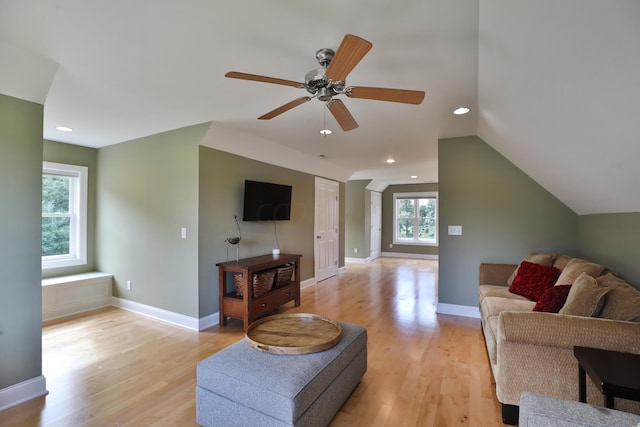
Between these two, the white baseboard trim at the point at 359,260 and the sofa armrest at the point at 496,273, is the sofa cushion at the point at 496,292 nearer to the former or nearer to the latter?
the sofa armrest at the point at 496,273

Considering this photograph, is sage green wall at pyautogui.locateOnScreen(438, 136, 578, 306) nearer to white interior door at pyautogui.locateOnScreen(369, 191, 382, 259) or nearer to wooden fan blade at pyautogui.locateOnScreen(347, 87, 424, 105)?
wooden fan blade at pyautogui.locateOnScreen(347, 87, 424, 105)

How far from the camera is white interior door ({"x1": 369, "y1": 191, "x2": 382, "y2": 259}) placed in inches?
350

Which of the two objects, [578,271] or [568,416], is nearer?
[568,416]

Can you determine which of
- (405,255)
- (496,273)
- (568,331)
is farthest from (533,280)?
(405,255)

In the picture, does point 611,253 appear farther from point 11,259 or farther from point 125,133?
point 125,133

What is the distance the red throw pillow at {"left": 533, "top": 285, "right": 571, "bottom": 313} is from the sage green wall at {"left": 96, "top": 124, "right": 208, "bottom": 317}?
3369 mm

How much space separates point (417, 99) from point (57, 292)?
15.6 ft

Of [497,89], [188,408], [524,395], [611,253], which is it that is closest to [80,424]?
[188,408]

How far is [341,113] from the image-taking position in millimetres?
2119

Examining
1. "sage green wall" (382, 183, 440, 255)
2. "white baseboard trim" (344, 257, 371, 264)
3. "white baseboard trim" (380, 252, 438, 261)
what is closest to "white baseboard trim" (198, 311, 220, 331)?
"white baseboard trim" (344, 257, 371, 264)

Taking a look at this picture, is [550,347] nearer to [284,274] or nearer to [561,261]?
[561,261]

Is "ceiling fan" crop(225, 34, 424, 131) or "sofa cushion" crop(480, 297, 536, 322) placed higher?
"ceiling fan" crop(225, 34, 424, 131)

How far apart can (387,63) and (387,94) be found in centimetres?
41

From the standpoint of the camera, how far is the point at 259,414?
5.08 ft
